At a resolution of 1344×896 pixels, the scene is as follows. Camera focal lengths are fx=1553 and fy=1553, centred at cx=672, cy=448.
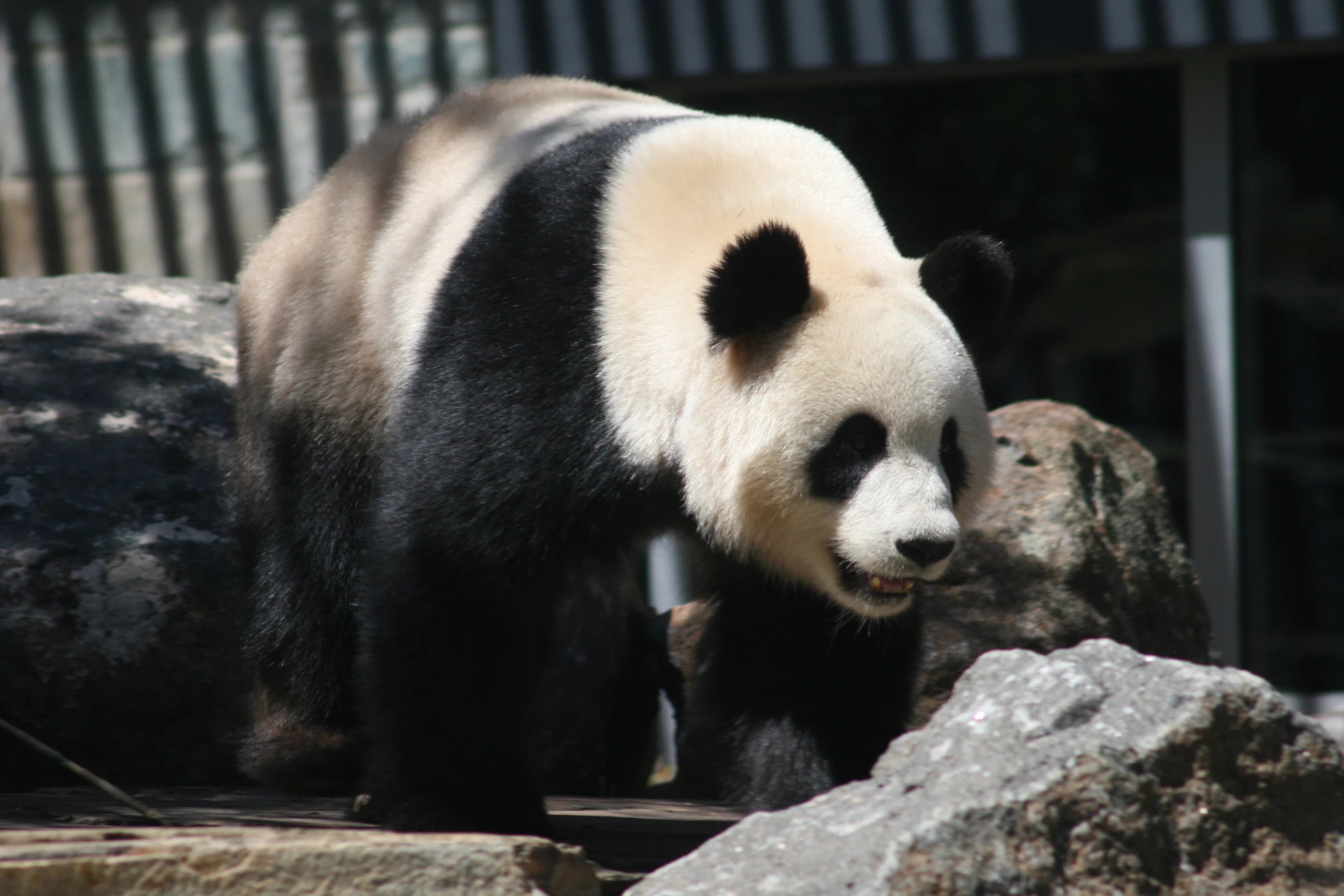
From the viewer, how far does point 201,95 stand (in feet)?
21.1

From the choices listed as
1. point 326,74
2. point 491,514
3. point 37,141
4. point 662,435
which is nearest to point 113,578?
point 491,514

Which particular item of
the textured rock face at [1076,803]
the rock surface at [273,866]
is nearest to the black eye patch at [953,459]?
the textured rock face at [1076,803]

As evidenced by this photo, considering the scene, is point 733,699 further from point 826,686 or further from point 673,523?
point 673,523

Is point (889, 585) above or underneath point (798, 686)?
above

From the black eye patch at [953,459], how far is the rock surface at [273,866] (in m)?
1.15

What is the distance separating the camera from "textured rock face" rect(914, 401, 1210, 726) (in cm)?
439

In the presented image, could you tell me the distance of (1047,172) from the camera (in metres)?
6.65

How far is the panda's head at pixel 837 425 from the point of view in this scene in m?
3.01

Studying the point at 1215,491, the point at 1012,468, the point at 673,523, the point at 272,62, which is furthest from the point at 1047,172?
the point at 673,523

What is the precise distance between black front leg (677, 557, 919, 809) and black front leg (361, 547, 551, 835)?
63 cm

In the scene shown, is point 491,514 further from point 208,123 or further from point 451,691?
point 208,123

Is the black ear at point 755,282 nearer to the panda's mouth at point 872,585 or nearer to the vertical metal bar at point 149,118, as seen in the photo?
the panda's mouth at point 872,585

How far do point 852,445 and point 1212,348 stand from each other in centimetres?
371

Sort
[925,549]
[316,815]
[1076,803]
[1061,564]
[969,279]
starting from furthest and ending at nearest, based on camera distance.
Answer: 1. [1061,564]
2. [316,815]
3. [969,279]
4. [925,549]
5. [1076,803]
